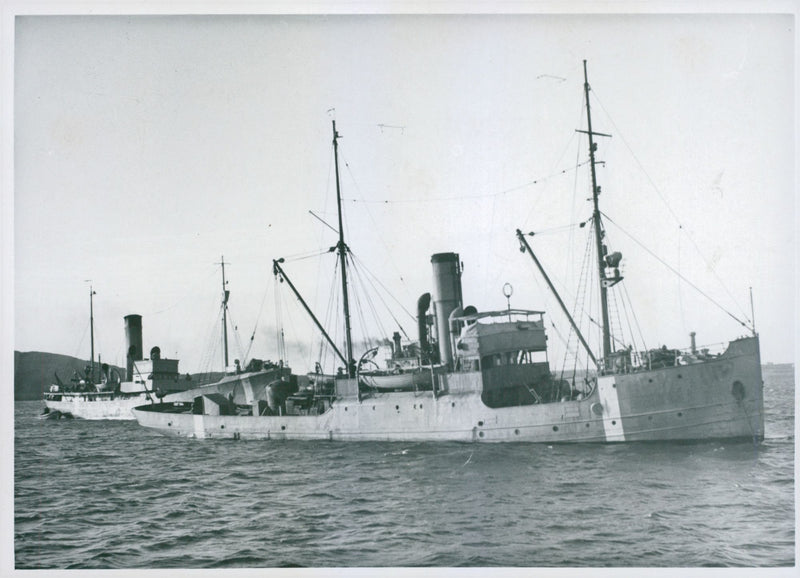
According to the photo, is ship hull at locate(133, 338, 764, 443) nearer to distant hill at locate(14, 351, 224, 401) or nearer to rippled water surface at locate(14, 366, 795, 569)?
rippled water surface at locate(14, 366, 795, 569)

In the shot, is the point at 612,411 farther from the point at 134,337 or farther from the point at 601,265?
the point at 134,337

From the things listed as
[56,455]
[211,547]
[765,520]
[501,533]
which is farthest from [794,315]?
[56,455]

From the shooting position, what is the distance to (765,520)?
11.0 metres

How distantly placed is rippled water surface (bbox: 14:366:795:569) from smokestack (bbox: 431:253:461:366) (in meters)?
3.95

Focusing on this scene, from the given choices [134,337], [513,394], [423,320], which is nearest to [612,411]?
[513,394]

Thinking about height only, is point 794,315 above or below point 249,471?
above

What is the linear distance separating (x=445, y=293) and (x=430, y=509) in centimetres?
963

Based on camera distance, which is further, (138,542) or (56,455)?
(56,455)

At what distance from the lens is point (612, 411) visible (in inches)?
663

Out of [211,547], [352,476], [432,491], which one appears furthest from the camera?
[352,476]

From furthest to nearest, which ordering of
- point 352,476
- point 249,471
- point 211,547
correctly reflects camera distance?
1. point 249,471
2. point 352,476
3. point 211,547

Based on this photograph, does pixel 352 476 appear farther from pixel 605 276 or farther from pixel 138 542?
pixel 605 276

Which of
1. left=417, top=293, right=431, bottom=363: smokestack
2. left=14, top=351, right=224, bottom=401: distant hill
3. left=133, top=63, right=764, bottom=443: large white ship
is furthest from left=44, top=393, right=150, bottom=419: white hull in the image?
left=417, top=293, right=431, bottom=363: smokestack

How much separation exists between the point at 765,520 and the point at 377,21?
426 inches
